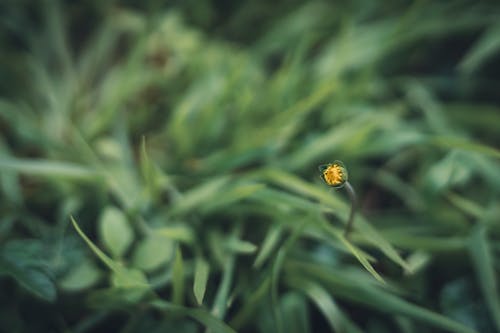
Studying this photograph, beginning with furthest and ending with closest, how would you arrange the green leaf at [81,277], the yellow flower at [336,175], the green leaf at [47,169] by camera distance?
the green leaf at [47,169] < the green leaf at [81,277] < the yellow flower at [336,175]

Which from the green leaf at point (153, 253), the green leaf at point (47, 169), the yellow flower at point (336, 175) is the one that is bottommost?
the green leaf at point (153, 253)

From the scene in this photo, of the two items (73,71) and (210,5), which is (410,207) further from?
(73,71)

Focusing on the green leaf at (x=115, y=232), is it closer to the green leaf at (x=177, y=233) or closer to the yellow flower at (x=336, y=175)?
the green leaf at (x=177, y=233)

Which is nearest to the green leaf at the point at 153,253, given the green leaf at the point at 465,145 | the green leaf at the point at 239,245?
the green leaf at the point at 239,245

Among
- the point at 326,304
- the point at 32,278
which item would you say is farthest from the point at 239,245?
the point at 32,278

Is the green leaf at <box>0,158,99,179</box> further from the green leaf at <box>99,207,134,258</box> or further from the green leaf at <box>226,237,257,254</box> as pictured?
the green leaf at <box>226,237,257,254</box>

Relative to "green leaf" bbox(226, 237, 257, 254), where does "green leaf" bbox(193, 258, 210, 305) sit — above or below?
above

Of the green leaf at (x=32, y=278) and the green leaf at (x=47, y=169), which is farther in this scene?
the green leaf at (x=47, y=169)

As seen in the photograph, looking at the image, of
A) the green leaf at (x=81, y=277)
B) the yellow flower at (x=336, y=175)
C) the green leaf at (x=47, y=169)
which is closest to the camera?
the yellow flower at (x=336, y=175)

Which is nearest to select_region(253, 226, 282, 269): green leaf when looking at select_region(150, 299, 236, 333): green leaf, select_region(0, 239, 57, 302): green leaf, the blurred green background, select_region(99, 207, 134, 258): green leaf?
the blurred green background
